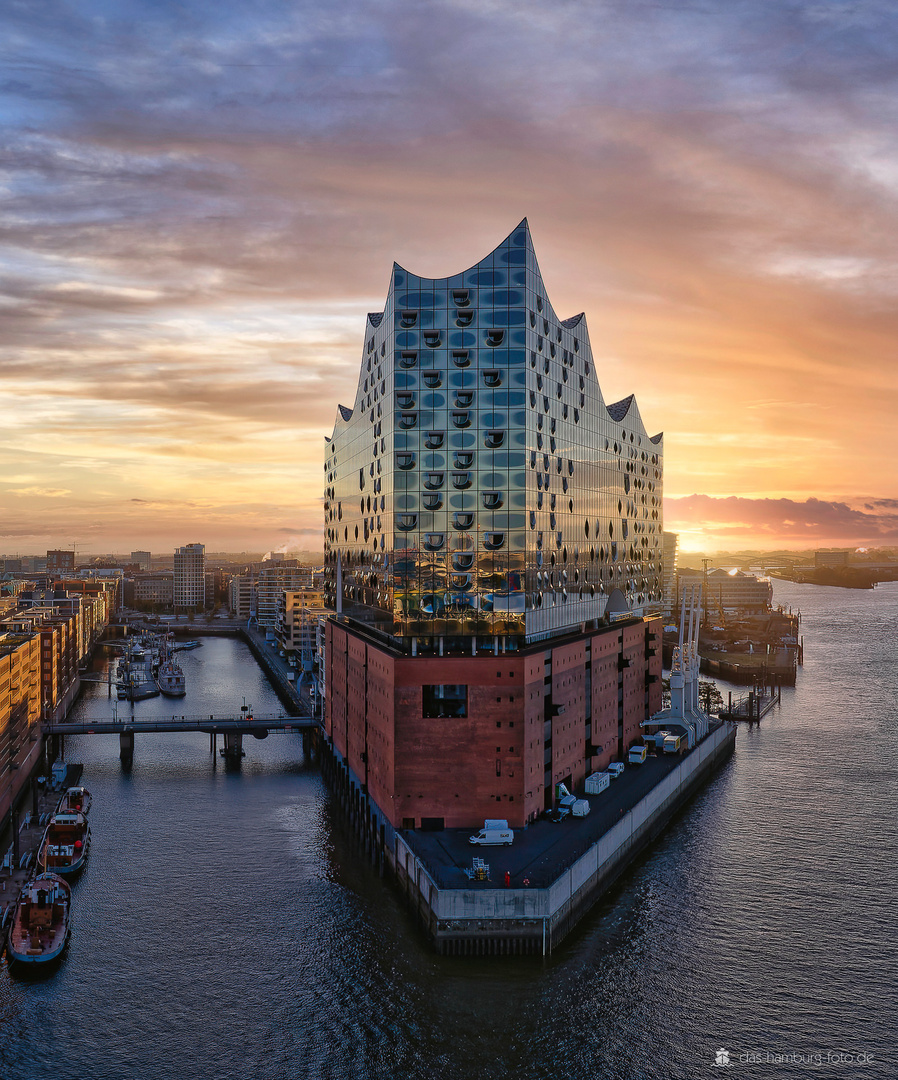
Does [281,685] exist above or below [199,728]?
below

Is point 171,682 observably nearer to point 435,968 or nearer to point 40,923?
point 40,923

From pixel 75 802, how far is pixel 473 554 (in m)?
40.7

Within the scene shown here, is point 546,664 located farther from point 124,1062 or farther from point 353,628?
point 124,1062

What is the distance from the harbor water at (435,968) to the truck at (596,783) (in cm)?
600

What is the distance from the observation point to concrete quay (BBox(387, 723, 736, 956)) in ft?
157

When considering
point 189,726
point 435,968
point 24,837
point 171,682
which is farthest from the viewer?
point 171,682

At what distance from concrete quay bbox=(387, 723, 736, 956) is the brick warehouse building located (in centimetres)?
312

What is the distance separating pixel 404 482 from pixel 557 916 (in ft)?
96.4

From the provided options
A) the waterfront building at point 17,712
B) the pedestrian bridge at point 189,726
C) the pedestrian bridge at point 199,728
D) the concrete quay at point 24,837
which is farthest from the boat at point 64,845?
the pedestrian bridge at point 189,726

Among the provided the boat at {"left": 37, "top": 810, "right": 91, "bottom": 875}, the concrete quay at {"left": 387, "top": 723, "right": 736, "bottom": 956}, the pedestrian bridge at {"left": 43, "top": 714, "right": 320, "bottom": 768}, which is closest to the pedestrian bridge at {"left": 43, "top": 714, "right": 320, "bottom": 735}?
the pedestrian bridge at {"left": 43, "top": 714, "right": 320, "bottom": 768}

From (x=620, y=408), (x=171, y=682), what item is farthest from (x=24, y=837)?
(x=171, y=682)

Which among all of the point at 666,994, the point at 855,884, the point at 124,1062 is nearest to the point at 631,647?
the point at 855,884

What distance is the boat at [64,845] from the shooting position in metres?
60.1

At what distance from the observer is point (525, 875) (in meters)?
50.5
